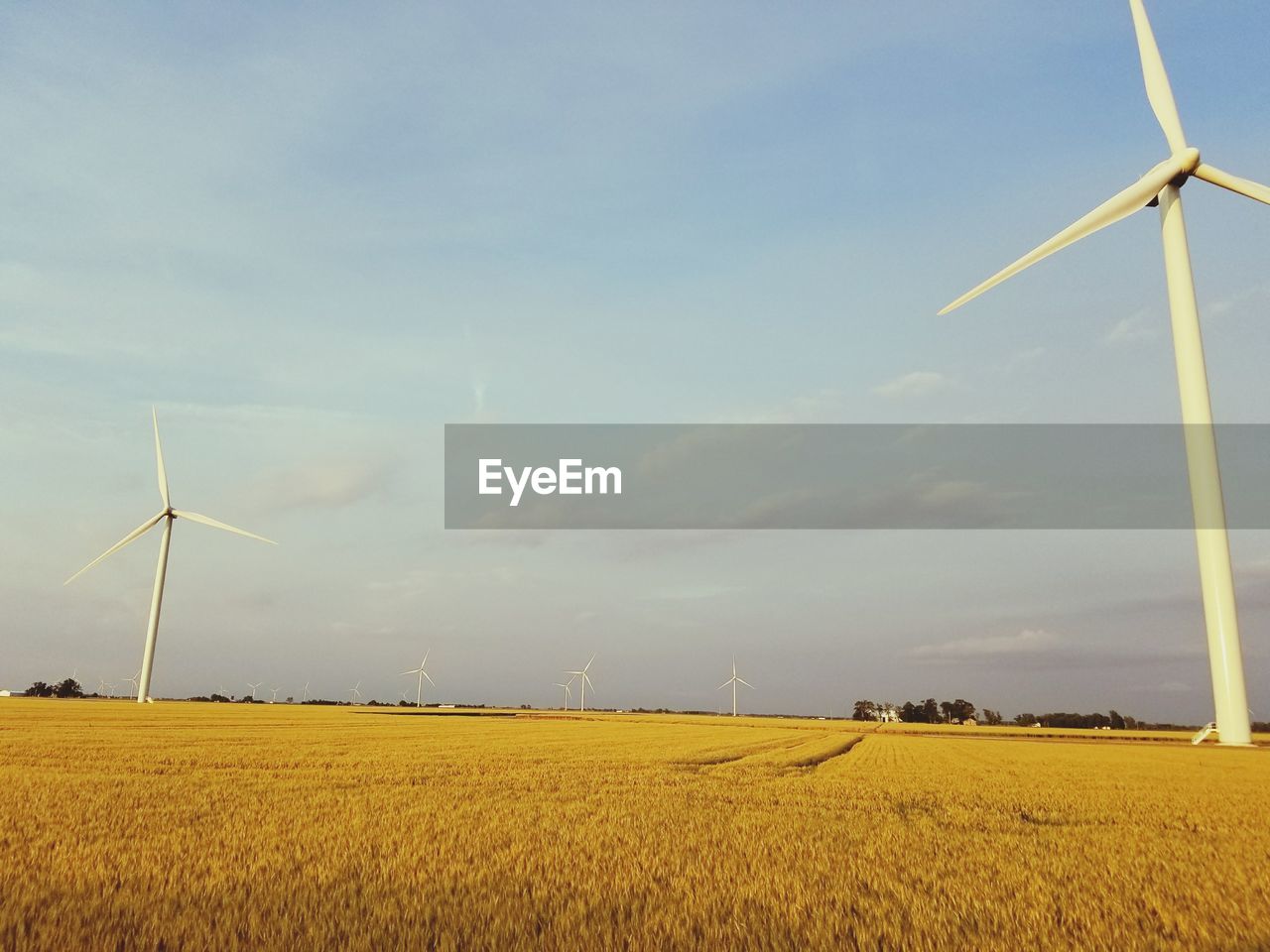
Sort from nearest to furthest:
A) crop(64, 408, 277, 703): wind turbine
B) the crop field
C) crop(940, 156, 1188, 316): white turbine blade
A: the crop field
crop(940, 156, 1188, 316): white turbine blade
crop(64, 408, 277, 703): wind turbine

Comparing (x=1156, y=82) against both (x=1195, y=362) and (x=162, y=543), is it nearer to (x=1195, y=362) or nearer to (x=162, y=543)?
(x=1195, y=362)

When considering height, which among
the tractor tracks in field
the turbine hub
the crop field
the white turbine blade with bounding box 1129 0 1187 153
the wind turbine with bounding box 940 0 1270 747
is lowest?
the tractor tracks in field

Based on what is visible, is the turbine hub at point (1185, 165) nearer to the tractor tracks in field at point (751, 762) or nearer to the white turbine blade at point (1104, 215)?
the white turbine blade at point (1104, 215)

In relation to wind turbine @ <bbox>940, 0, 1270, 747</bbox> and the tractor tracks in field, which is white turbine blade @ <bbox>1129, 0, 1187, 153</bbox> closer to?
wind turbine @ <bbox>940, 0, 1270, 747</bbox>

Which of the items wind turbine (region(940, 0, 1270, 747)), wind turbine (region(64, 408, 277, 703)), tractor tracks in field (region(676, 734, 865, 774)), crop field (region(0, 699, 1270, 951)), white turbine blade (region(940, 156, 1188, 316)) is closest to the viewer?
crop field (region(0, 699, 1270, 951))

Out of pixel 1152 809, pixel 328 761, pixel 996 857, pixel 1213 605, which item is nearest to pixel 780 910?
pixel 996 857

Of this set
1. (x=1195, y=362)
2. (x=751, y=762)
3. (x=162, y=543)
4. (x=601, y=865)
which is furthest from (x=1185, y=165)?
(x=162, y=543)

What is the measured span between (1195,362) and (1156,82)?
1633cm

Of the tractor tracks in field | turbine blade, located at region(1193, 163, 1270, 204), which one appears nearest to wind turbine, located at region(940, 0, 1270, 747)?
turbine blade, located at region(1193, 163, 1270, 204)

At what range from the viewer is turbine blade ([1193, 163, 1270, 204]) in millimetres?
35625

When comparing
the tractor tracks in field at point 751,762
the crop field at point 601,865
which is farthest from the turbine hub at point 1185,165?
the tractor tracks in field at point 751,762

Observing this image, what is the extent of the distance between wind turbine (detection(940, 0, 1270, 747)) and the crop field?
14312 mm

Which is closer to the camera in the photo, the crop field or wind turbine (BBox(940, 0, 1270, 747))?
the crop field

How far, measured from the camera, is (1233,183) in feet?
121
